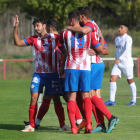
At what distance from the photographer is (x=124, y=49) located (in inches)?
422

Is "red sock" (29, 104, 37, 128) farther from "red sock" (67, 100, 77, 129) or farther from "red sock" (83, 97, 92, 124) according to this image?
"red sock" (83, 97, 92, 124)

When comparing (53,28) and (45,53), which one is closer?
(45,53)

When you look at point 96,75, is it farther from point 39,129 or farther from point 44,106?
point 39,129

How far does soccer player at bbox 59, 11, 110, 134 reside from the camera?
247 inches

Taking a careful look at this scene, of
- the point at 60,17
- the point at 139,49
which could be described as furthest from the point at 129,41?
the point at 139,49

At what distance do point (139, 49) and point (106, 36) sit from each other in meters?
5.61

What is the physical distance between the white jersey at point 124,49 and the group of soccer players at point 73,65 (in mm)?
3868

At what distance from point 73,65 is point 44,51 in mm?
696

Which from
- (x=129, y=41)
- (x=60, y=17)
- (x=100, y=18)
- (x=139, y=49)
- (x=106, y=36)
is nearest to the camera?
(x=129, y=41)

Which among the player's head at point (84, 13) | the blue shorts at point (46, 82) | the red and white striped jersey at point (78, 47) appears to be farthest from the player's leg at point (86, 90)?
the player's head at point (84, 13)

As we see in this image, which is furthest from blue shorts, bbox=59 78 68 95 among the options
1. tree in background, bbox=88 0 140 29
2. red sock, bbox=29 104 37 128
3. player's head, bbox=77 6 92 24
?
tree in background, bbox=88 0 140 29

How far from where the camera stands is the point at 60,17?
2302cm

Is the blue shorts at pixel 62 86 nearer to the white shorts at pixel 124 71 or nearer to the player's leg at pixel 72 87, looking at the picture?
A: the player's leg at pixel 72 87

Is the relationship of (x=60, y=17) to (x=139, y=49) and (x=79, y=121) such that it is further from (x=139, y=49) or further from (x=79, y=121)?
(x=79, y=121)
